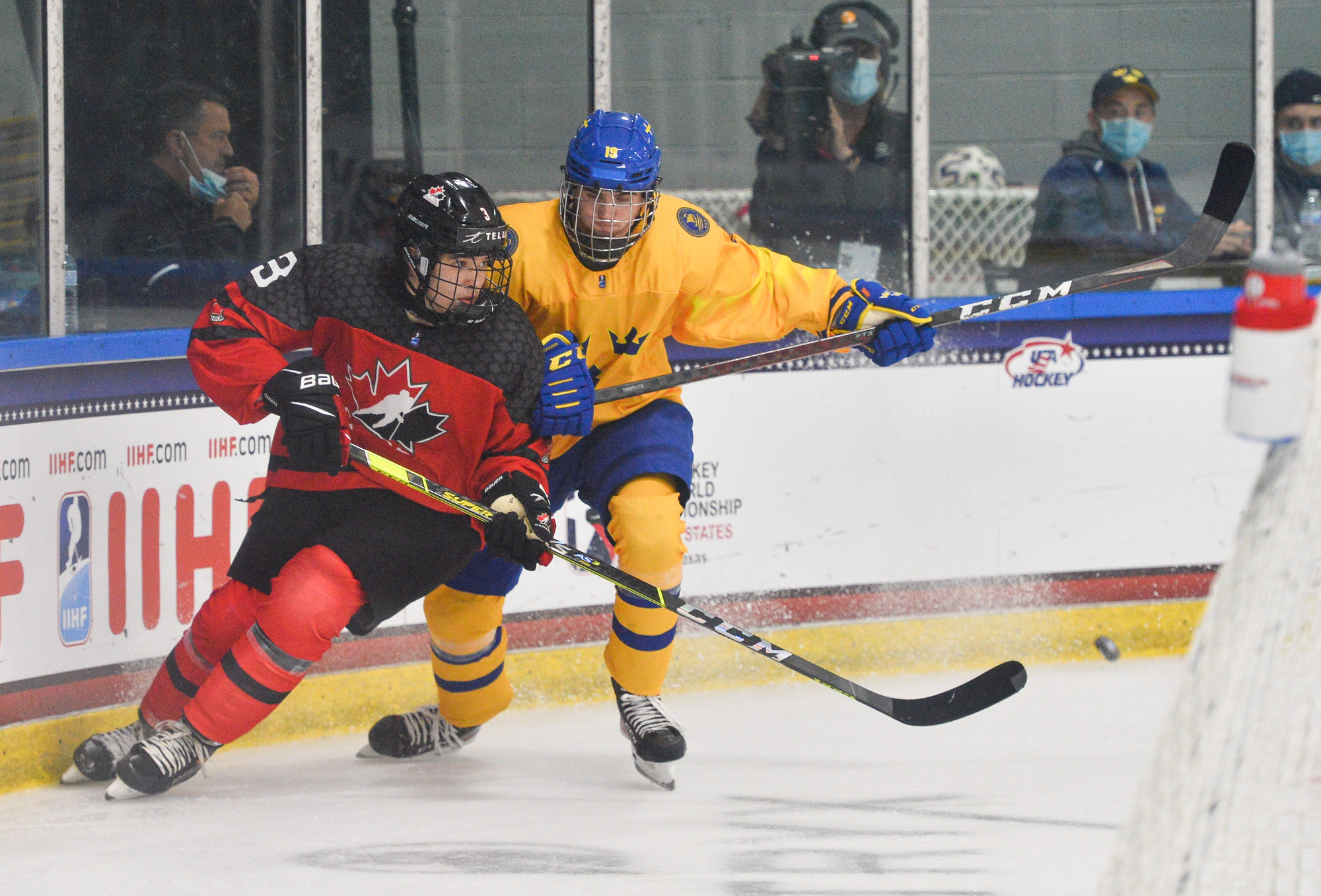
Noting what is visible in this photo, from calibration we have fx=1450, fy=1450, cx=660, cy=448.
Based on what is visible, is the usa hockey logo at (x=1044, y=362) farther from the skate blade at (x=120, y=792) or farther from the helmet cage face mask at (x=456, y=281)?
the skate blade at (x=120, y=792)

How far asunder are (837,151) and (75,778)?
94.3 inches

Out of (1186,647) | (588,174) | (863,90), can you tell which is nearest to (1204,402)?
(1186,647)

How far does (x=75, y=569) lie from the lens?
2.95 metres

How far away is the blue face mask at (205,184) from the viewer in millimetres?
3332

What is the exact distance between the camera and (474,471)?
8.89 feet

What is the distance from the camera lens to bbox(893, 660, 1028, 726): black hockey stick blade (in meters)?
2.71

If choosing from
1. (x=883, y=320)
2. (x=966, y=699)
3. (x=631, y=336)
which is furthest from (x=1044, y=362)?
(x=631, y=336)

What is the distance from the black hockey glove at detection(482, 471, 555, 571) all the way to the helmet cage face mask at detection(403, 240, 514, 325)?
0.99 feet

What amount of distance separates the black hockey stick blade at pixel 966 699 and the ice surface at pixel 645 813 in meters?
0.16

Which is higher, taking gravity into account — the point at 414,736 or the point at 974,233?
the point at 974,233

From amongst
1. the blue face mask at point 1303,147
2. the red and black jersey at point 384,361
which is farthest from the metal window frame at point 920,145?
Answer: the red and black jersey at point 384,361

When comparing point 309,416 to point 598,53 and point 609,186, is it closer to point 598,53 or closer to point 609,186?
point 609,186

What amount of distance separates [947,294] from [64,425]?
7.45 ft

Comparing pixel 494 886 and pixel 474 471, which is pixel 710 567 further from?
pixel 494 886
